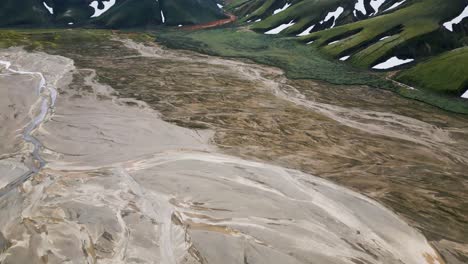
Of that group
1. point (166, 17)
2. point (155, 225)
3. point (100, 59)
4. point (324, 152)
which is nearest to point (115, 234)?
point (155, 225)

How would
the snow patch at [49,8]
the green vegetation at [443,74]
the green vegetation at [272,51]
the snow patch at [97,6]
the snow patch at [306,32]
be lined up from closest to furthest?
the green vegetation at [443,74] < the green vegetation at [272,51] < the snow patch at [306,32] < the snow patch at [49,8] < the snow patch at [97,6]

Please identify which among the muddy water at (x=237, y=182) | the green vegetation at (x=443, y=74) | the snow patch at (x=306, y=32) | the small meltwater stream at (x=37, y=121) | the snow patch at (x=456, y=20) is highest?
the snow patch at (x=456, y=20)

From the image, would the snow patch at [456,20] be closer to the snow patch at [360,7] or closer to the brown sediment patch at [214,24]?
the snow patch at [360,7]

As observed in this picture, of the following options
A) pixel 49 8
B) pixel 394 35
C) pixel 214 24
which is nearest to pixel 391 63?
pixel 394 35

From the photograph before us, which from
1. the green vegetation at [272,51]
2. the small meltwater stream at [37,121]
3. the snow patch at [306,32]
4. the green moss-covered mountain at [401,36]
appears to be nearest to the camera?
the small meltwater stream at [37,121]

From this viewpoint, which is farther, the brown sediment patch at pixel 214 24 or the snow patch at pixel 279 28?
the brown sediment patch at pixel 214 24

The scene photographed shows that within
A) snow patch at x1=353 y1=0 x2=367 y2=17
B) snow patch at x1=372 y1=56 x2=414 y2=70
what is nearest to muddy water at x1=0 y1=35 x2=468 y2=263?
snow patch at x1=372 y1=56 x2=414 y2=70

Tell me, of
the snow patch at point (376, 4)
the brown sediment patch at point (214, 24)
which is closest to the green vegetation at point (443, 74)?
the snow patch at point (376, 4)

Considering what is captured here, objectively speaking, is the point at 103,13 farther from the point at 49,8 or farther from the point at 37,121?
the point at 37,121

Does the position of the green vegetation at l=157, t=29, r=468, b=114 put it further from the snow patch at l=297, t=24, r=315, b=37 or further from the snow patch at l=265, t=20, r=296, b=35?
the snow patch at l=297, t=24, r=315, b=37
